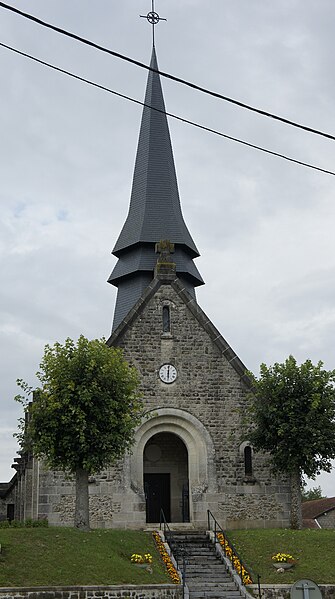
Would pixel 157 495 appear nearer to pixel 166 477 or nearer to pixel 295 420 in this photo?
pixel 166 477

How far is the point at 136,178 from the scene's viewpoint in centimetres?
3825

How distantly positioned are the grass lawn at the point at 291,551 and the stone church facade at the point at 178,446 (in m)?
2.27

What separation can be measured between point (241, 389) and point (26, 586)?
1239 centimetres

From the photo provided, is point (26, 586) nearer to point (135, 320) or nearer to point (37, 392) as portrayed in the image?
point (37, 392)

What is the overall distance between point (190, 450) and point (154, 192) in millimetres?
14201

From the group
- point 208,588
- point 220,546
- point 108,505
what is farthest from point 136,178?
point 208,588

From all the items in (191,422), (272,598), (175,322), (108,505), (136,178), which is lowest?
(272,598)

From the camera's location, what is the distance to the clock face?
27.2m

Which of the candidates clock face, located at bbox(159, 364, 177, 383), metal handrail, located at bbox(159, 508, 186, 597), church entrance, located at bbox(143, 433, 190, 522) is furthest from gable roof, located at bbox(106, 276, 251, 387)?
metal handrail, located at bbox(159, 508, 186, 597)

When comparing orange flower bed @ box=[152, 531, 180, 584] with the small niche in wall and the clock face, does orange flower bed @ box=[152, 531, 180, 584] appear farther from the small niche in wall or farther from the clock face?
the small niche in wall

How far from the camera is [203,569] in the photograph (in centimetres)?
2116

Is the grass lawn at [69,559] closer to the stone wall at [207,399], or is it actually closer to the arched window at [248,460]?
the stone wall at [207,399]

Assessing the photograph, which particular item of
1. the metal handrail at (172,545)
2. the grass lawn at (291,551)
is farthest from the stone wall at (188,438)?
the grass lawn at (291,551)

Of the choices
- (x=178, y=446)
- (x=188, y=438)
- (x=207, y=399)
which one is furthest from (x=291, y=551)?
(x=178, y=446)
